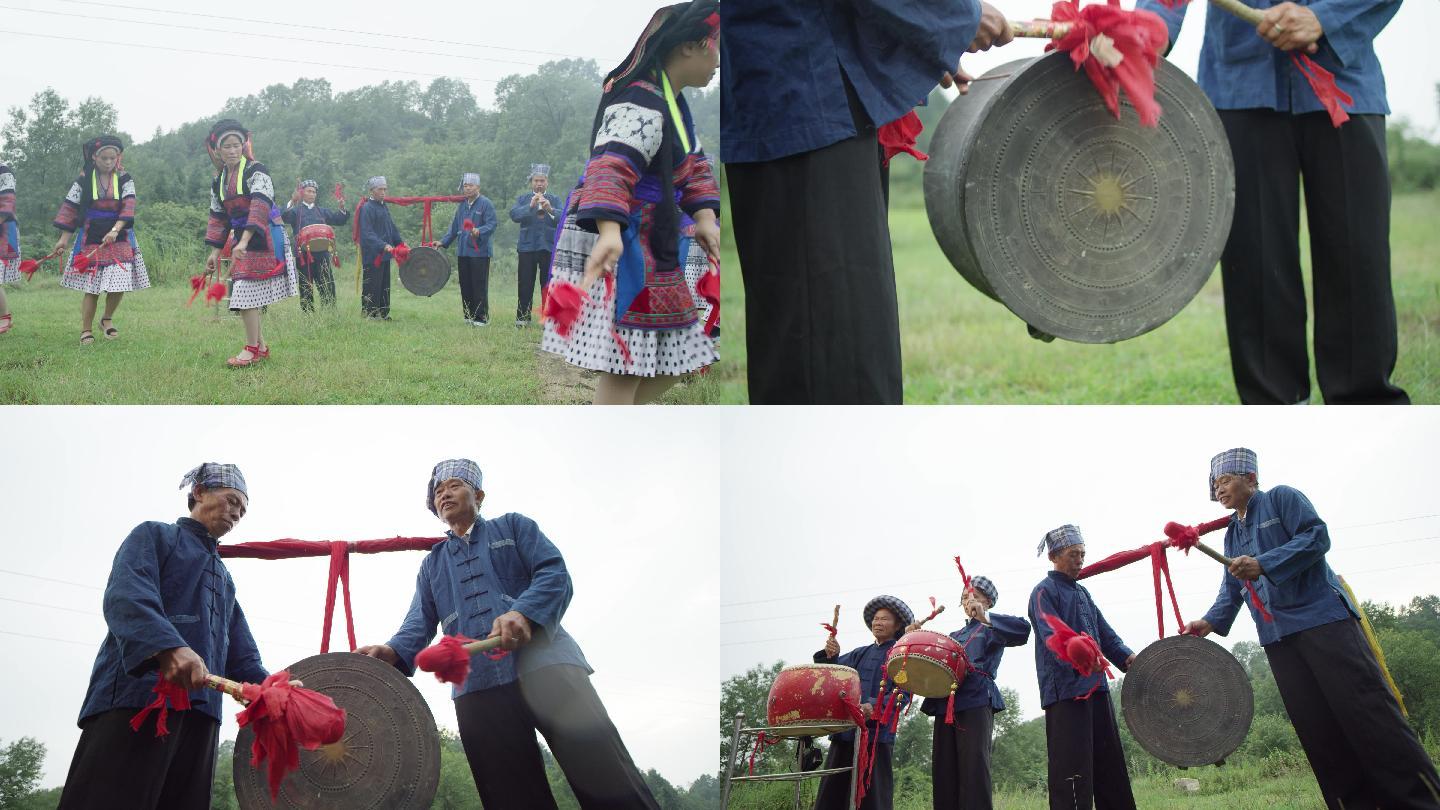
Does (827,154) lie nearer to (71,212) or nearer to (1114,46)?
(1114,46)

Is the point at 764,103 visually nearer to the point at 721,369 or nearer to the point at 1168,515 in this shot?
the point at 721,369

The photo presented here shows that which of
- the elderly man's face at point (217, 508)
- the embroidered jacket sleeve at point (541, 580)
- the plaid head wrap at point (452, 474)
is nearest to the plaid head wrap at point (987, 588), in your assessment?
the embroidered jacket sleeve at point (541, 580)

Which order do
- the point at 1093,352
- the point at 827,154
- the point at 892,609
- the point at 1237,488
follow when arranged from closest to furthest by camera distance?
the point at 827,154, the point at 1237,488, the point at 892,609, the point at 1093,352

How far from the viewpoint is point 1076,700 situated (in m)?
5.59

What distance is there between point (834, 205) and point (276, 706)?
2.35 metres

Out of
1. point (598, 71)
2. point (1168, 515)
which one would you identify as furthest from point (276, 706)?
point (1168, 515)

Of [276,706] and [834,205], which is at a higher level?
[834,205]

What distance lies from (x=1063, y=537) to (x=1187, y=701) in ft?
2.63

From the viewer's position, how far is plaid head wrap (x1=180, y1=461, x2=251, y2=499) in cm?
509

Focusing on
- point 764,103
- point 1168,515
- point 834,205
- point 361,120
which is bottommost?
point 1168,515

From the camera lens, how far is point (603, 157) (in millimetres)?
4574

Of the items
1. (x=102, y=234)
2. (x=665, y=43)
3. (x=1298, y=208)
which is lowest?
(x=1298, y=208)

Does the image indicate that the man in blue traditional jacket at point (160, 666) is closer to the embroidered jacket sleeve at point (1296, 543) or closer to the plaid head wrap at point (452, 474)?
the plaid head wrap at point (452, 474)

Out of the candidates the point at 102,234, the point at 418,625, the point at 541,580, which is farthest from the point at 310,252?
the point at 541,580
